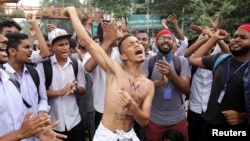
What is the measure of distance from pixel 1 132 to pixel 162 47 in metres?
2.37

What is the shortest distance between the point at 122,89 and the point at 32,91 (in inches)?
43.9

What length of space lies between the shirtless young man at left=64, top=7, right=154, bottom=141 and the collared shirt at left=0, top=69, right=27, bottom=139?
80 cm

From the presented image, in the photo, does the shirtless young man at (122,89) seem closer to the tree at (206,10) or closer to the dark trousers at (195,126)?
the dark trousers at (195,126)

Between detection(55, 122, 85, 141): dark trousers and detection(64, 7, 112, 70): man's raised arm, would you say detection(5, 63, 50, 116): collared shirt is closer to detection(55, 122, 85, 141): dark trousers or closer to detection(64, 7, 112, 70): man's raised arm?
detection(55, 122, 85, 141): dark trousers

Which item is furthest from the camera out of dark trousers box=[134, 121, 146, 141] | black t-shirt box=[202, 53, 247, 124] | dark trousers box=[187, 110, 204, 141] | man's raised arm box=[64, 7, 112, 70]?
dark trousers box=[187, 110, 204, 141]

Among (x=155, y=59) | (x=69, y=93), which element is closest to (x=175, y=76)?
(x=155, y=59)

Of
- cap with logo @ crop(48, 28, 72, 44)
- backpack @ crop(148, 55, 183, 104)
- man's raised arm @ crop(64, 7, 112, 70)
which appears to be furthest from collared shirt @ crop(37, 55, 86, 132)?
backpack @ crop(148, 55, 183, 104)

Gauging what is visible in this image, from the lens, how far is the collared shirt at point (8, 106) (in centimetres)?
307

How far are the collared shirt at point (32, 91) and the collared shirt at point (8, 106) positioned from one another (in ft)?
1.55

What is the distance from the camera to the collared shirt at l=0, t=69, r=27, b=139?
3075mm

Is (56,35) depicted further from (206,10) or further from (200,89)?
(206,10)

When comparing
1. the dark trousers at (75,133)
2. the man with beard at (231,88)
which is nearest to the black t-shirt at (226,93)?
the man with beard at (231,88)

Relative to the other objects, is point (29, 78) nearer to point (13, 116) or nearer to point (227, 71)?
point (13, 116)

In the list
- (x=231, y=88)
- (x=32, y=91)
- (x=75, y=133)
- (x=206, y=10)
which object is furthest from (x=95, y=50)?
(x=206, y=10)
